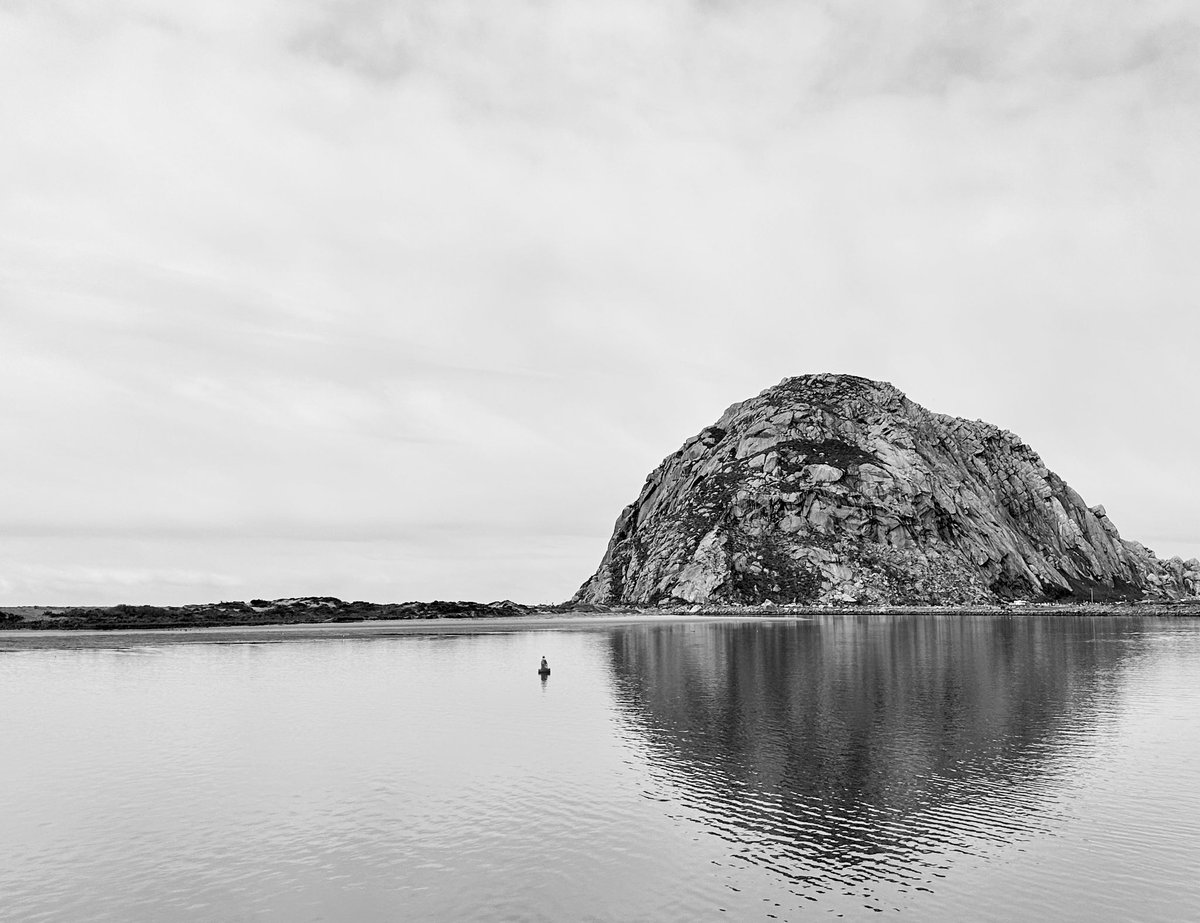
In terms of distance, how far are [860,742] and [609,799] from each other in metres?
19.3

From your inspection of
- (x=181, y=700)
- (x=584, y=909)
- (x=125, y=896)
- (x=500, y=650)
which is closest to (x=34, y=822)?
(x=125, y=896)

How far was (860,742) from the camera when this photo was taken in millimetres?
52844

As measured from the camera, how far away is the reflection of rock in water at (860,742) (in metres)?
35.2

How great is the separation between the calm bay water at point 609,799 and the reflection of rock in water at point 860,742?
0.27 m

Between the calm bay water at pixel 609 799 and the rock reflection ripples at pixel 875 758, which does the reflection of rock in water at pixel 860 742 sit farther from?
the calm bay water at pixel 609 799

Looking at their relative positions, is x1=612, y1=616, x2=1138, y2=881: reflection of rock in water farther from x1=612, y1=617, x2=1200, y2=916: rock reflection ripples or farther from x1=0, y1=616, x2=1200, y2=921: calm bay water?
x1=0, y1=616, x2=1200, y2=921: calm bay water

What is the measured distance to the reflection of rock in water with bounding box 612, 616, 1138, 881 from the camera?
35.2 meters

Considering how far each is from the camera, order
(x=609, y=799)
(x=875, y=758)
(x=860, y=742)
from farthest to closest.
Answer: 1. (x=860, y=742)
2. (x=875, y=758)
3. (x=609, y=799)

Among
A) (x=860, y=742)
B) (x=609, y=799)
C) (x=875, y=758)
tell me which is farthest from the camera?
(x=860, y=742)

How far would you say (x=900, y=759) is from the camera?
1889 inches

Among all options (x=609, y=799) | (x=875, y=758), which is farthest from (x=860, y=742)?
(x=609, y=799)

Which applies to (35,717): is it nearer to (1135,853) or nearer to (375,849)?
(375,849)

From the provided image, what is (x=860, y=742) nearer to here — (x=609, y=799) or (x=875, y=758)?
(x=875, y=758)

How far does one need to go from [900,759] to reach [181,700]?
61.8 meters
